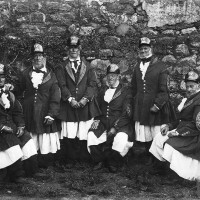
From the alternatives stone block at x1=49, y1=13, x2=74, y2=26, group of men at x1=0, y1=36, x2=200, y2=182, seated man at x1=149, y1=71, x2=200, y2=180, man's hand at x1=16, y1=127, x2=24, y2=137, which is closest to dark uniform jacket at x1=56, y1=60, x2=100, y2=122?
group of men at x1=0, y1=36, x2=200, y2=182

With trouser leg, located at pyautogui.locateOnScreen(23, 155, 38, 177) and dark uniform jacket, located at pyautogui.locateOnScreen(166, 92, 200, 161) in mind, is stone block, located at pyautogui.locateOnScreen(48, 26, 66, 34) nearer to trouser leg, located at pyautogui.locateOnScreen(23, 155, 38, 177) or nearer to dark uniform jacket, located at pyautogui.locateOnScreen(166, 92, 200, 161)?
trouser leg, located at pyautogui.locateOnScreen(23, 155, 38, 177)

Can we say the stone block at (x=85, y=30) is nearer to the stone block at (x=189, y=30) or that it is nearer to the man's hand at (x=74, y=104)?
the man's hand at (x=74, y=104)

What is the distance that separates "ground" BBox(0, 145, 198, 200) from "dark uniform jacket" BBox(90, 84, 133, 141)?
546 millimetres

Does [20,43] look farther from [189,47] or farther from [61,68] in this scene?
[189,47]

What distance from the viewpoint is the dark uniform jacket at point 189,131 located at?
584 centimetres

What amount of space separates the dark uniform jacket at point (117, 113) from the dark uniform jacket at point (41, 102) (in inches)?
25.2

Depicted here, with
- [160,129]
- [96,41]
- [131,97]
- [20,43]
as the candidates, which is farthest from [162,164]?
[20,43]

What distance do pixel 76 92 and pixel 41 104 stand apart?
1.76 feet

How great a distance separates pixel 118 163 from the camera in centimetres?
671

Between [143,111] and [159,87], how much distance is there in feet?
1.31

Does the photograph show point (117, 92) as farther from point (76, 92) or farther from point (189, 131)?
point (189, 131)

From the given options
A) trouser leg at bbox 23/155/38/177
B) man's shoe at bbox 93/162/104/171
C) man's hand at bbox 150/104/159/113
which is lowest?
man's shoe at bbox 93/162/104/171

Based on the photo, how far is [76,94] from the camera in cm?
682

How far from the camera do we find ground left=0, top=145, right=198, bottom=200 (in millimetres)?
5770
